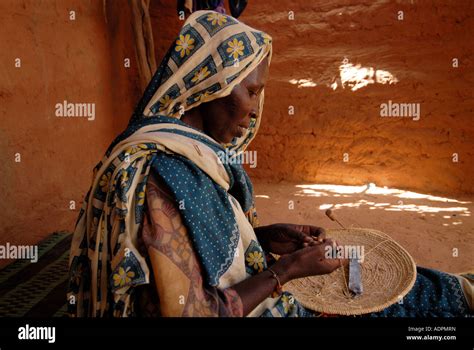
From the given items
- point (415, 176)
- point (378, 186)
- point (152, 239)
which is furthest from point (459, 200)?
point (152, 239)

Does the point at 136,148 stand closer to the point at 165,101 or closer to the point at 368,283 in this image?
the point at 165,101

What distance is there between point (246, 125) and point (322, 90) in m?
4.85

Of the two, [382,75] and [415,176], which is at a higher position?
[382,75]

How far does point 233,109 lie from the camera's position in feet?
5.20

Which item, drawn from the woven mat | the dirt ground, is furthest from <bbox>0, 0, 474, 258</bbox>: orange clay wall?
the woven mat

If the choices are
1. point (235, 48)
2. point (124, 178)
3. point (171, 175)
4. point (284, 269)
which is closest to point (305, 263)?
point (284, 269)

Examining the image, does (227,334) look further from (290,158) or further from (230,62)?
(290,158)

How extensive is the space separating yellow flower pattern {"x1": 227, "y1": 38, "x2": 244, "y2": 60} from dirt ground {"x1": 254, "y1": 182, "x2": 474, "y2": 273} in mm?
2856

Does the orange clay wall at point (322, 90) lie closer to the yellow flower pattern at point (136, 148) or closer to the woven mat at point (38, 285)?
the woven mat at point (38, 285)

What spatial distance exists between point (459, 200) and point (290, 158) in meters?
2.24

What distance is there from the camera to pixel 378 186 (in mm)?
6109

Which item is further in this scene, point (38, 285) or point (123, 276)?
point (38, 285)

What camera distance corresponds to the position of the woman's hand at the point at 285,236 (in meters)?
1.87

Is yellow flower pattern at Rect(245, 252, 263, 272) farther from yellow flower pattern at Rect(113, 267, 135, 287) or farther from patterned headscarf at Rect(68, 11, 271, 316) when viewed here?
yellow flower pattern at Rect(113, 267, 135, 287)
